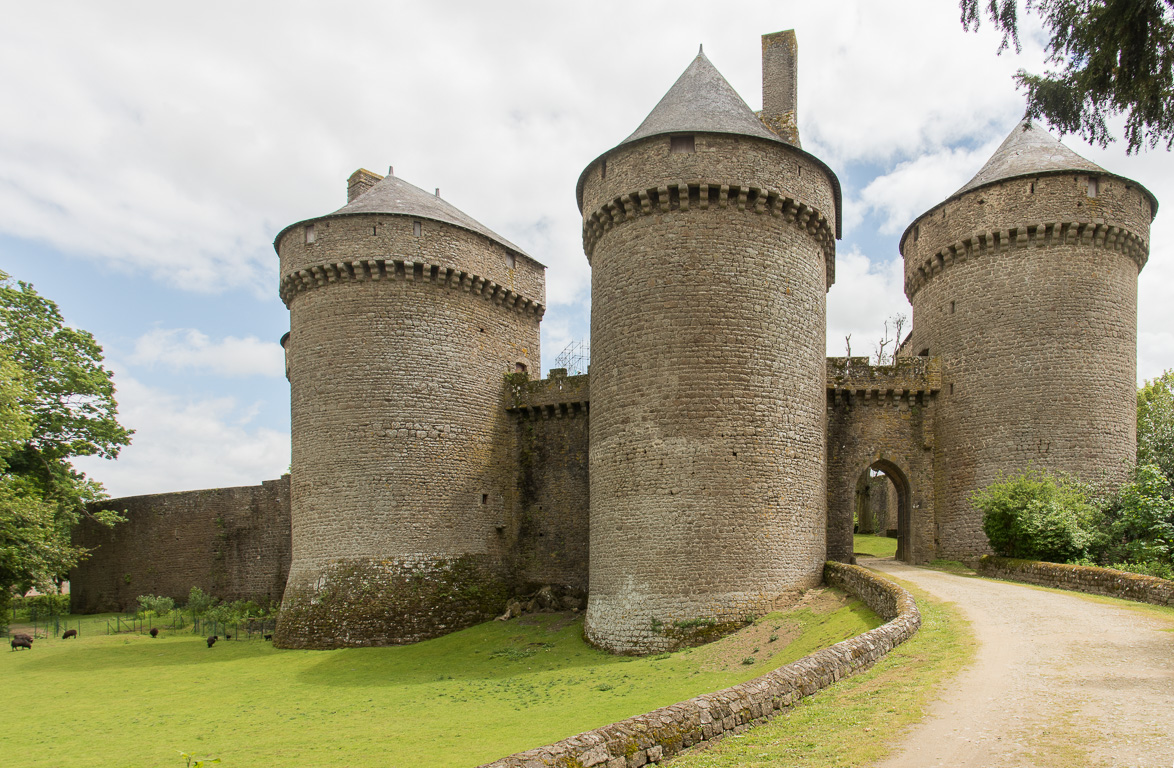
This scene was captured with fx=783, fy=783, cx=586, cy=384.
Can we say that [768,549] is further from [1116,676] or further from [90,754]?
[90,754]

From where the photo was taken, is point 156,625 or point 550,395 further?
point 156,625

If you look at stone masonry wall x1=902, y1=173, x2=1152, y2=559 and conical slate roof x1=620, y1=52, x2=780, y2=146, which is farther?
stone masonry wall x1=902, y1=173, x2=1152, y2=559

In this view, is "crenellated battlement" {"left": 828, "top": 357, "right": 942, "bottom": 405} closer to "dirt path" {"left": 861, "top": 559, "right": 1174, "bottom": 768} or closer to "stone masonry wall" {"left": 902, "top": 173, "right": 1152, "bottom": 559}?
"stone masonry wall" {"left": 902, "top": 173, "right": 1152, "bottom": 559}

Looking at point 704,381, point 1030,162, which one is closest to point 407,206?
point 704,381

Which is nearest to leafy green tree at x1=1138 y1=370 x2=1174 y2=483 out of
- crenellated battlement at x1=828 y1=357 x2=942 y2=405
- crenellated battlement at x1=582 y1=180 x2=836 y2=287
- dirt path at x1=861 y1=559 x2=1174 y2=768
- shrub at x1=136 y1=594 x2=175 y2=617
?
crenellated battlement at x1=828 y1=357 x2=942 y2=405

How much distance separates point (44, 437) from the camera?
994 inches

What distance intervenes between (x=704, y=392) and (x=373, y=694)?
325 inches

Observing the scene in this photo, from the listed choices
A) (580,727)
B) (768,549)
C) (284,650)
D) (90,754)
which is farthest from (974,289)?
(90,754)

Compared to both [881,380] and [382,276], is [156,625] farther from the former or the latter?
[881,380]

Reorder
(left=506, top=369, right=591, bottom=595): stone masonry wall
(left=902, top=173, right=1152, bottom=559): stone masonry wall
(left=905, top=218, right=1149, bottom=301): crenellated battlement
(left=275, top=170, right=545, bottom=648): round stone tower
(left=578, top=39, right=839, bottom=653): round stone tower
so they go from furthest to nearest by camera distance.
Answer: (left=506, top=369, right=591, bottom=595): stone masonry wall
(left=275, top=170, right=545, bottom=648): round stone tower
(left=905, top=218, right=1149, bottom=301): crenellated battlement
(left=902, top=173, right=1152, bottom=559): stone masonry wall
(left=578, top=39, right=839, bottom=653): round stone tower

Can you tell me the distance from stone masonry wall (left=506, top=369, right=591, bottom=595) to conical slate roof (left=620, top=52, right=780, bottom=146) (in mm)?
7285

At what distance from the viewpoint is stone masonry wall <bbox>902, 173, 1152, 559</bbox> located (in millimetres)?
17875

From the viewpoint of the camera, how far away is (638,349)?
15.7m

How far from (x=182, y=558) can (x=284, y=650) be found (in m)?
11.6
